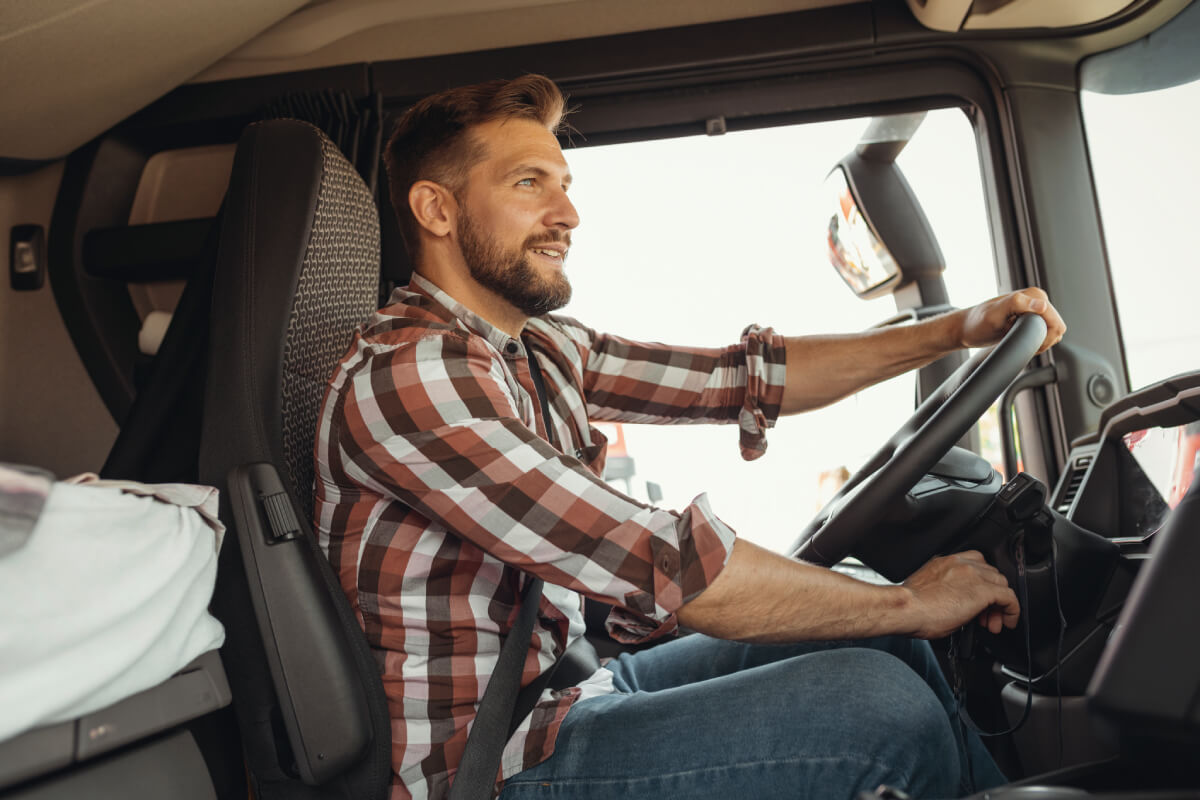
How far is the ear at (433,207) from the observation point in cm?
130

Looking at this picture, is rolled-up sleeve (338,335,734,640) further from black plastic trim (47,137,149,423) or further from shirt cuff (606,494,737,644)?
black plastic trim (47,137,149,423)

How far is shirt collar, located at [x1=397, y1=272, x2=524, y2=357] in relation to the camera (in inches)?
48.1

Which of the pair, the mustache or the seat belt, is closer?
the seat belt

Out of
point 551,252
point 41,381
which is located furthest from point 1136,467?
point 41,381

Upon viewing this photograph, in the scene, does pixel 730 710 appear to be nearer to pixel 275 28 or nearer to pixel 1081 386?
pixel 1081 386

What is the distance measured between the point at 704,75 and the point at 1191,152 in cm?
86

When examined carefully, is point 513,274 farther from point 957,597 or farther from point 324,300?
point 957,597

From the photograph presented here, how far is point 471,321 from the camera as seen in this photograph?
122cm

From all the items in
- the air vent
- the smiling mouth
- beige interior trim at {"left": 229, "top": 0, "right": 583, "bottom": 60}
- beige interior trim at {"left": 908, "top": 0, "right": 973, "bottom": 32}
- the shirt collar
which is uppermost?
beige interior trim at {"left": 229, "top": 0, "right": 583, "bottom": 60}

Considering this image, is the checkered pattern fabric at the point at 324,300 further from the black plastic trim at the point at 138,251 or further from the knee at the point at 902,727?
the black plastic trim at the point at 138,251

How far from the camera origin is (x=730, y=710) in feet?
3.11

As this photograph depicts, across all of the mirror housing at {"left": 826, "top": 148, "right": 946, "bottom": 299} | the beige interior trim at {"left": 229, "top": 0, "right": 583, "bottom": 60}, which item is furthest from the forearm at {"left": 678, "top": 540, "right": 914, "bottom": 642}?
the beige interior trim at {"left": 229, "top": 0, "right": 583, "bottom": 60}

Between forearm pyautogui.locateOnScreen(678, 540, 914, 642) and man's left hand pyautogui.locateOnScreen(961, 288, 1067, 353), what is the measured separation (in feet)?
1.45

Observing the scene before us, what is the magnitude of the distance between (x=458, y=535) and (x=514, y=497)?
115 millimetres
